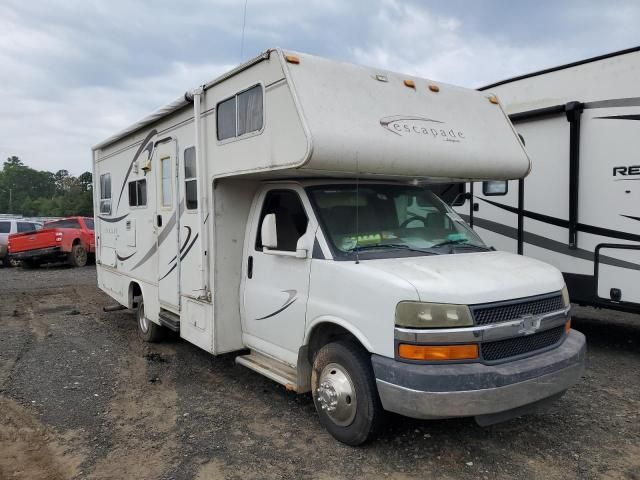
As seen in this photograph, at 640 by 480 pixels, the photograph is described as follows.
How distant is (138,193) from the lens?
287 inches

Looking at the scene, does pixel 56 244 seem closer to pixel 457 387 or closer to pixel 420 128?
pixel 420 128

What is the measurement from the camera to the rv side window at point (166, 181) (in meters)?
6.32

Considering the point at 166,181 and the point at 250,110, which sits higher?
the point at 250,110

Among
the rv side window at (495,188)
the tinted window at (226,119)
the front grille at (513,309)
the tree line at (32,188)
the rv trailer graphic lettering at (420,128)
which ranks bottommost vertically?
the front grille at (513,309)

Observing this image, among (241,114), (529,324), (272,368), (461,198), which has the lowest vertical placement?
(272,368)

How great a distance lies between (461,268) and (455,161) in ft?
4.20

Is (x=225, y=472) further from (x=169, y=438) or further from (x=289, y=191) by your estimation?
(x=289, y=191)

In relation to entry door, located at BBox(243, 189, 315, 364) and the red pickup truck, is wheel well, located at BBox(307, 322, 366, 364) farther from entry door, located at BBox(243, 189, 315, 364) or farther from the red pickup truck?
the red pickup truck

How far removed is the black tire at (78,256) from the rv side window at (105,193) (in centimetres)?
893

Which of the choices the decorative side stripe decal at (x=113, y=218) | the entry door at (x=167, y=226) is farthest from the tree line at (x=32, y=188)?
the entry door at (x=167, y=226)

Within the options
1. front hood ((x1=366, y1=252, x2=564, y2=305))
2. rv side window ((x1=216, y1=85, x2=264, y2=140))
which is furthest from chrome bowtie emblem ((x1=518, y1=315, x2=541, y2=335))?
rv side window ((x1=216, y1=85, x2=264, y2=140))

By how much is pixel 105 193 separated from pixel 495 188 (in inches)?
236

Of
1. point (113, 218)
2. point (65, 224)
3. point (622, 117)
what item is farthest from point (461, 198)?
point (65, 224)

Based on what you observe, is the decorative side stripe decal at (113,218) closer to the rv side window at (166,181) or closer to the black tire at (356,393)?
the rv side window at (166,181)
